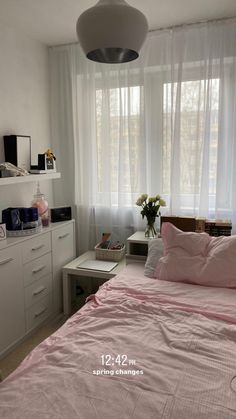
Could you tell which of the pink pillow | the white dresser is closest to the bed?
the pink pillow

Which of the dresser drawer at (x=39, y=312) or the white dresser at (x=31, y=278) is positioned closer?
the white dresser at (x=31, y=278)

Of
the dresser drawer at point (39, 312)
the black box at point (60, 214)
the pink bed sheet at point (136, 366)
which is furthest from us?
the black box at point (60, 214)

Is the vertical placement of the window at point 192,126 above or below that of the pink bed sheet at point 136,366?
above

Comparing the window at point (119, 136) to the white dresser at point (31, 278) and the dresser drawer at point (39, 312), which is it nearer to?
the white dresser at point (31, 278)

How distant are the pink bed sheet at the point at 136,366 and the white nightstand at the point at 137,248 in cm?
80

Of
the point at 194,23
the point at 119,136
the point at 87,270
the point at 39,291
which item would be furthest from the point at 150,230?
the point at 194,23

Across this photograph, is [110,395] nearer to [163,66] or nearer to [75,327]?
[75,327]

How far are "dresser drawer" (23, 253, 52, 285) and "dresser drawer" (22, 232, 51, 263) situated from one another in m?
0.04

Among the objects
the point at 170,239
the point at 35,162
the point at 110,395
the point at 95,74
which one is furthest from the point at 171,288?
the point at 95,74

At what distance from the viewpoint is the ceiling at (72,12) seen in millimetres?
2211

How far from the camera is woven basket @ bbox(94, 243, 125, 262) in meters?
2.89

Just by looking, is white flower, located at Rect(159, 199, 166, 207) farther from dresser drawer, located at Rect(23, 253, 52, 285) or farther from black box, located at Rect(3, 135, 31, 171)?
black box, located at Rect(3, 135, 31, 171)

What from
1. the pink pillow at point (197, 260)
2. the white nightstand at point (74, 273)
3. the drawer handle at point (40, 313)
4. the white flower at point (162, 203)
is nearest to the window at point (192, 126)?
the white flower at point (162, 203)

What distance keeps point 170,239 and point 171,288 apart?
1.26 ft
